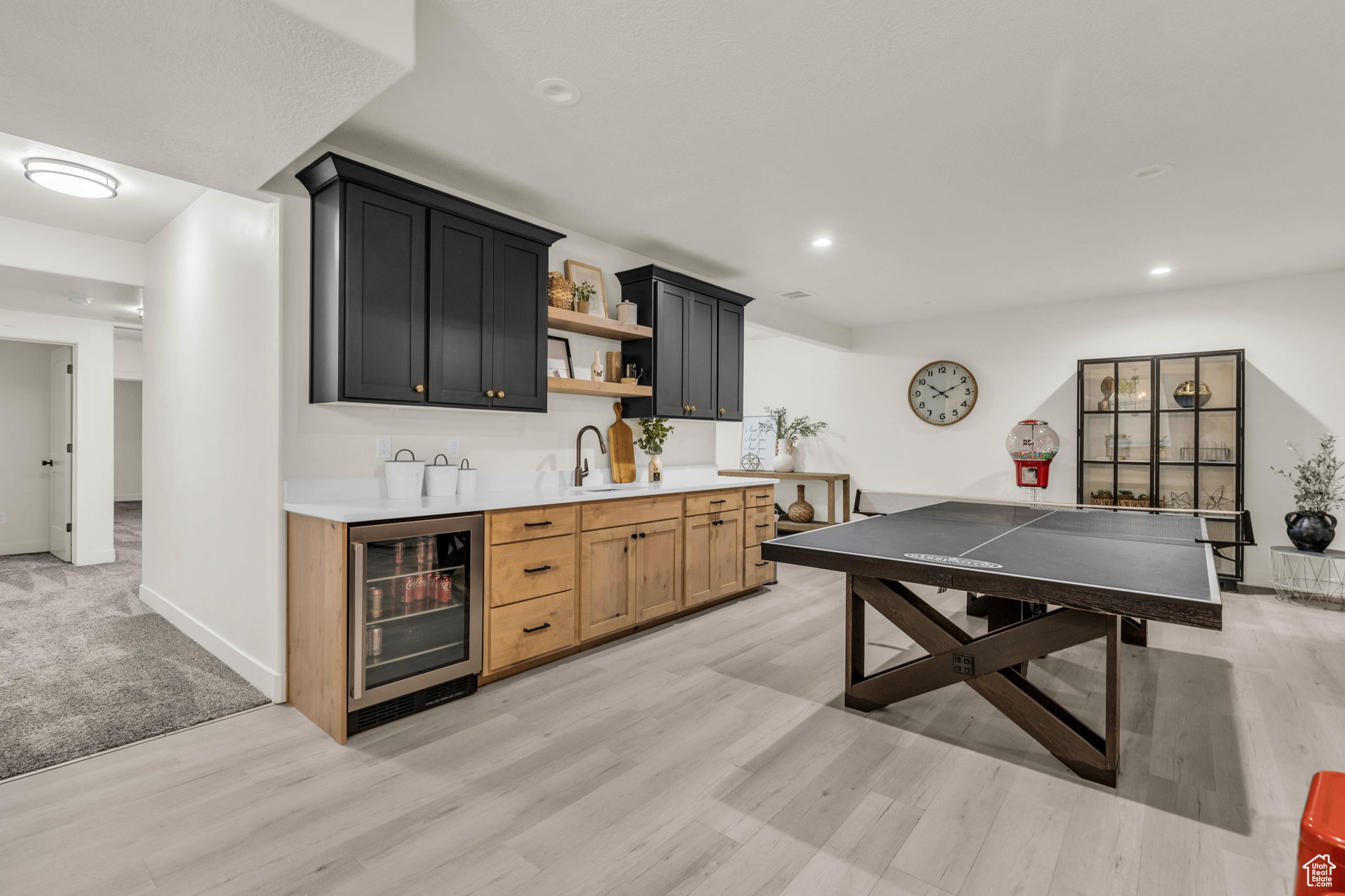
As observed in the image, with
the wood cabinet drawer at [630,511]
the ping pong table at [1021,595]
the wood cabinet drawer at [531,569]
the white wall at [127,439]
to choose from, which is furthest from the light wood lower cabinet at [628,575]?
the white wall at [127,439]

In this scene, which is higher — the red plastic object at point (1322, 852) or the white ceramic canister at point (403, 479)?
the white ceramic canister at point (403, 479)

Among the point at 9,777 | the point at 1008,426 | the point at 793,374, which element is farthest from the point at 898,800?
the point at 793,374

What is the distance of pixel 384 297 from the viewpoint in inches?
112

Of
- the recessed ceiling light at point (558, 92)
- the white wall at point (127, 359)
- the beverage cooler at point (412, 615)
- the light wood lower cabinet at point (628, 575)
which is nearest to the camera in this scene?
the recessed ceiling light at point (558, 92)

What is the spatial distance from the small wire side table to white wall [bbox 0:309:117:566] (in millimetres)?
9773

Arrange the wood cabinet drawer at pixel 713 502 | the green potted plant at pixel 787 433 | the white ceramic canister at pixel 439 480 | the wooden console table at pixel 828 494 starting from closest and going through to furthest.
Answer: the white ceramic canister at pixel 439 480 < the wood cabinet drawer at pixel 713 502 < the wooden console table at pixel 828 494 < the green potted plant at pixel 787 433

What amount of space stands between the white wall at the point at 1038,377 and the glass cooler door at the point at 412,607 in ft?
17.5

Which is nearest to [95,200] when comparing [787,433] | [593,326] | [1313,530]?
[593,326]

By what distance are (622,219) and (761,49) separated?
1.81 metres

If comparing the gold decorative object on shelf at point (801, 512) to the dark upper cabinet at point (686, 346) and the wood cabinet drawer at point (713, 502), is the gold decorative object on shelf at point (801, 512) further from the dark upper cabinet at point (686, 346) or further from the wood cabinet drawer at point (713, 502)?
the wood cabinet drawer at point (713, 502)

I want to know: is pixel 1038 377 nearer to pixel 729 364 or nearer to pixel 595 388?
pixel 729 364

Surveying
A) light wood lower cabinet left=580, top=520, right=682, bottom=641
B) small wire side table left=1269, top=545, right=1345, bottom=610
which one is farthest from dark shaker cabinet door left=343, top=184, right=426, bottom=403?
small wire side table left=1269, top=545, right=1345, bottom=610

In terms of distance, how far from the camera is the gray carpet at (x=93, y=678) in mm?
2502

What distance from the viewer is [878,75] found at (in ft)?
7.64
